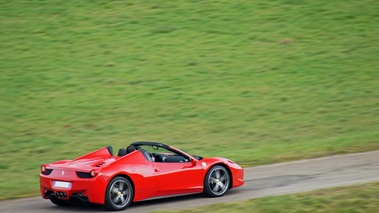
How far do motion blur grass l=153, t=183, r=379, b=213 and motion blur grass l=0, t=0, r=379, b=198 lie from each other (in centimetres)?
475

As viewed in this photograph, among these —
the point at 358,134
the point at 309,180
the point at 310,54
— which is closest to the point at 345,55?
the point at 310,54

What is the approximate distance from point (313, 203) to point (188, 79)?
1564cm

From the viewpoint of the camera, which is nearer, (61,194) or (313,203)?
(313,203)

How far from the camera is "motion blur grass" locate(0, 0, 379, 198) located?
1891 centimetres

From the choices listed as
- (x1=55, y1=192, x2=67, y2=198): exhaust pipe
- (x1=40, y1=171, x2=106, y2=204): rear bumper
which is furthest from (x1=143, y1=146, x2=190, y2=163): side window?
(x1=55, y1=192, x2=67, y2=198): exhaust pipe

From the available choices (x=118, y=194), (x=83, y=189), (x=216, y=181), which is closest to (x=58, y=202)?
(x=83, y=189)

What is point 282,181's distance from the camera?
1320cm

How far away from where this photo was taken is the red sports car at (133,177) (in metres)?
10.6

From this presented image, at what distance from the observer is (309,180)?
43.3ft

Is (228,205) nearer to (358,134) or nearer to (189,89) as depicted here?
(358,134)

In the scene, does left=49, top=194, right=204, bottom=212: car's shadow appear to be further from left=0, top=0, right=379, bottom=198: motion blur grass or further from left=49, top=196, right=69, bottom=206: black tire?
left=0, top=0, right=379, bottom=198: motion blur grass

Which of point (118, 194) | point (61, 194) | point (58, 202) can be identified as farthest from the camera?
point (58, 202)

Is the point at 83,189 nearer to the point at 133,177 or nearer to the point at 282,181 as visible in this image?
the point at 133,177

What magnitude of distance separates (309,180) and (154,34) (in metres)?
17.3
